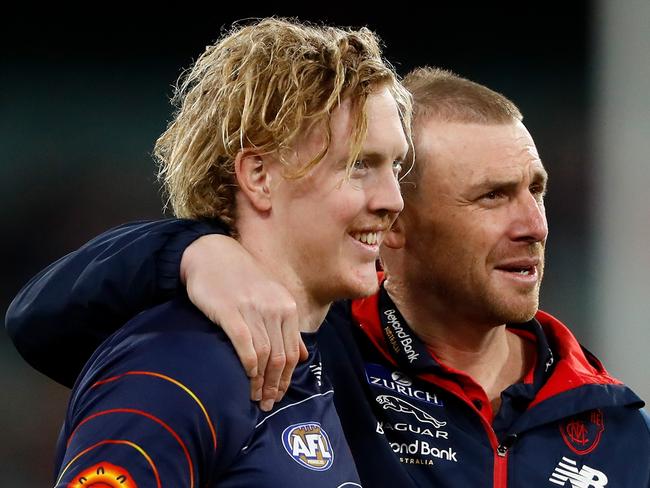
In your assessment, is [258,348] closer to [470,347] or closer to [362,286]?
[362,286]

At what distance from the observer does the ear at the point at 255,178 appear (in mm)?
1617

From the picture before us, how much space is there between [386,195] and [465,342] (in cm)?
68

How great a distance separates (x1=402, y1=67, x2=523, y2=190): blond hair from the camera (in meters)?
2.20

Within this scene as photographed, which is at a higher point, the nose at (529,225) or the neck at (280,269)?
the neck at (280,269)

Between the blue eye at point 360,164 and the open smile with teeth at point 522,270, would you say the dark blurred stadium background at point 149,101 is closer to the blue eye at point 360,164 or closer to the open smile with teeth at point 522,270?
the open smile with teeth at point 522,270

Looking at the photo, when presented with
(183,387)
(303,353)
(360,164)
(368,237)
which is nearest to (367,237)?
(368,237)

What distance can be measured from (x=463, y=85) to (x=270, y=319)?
1.01 meters

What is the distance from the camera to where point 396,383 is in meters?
2.07

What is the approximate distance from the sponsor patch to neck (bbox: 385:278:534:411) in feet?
0.49


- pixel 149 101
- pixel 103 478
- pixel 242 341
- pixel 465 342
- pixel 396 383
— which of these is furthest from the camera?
pixel 149 101

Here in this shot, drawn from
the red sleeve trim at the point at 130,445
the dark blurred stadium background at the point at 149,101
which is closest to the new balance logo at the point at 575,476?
the red sleeve trim at the point at 130,445

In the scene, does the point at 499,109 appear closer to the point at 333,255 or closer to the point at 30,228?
the point at 333,255

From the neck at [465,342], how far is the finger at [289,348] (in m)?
0.77

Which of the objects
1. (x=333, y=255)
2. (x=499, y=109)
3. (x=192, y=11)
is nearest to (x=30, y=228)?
(x=192, y=11)
